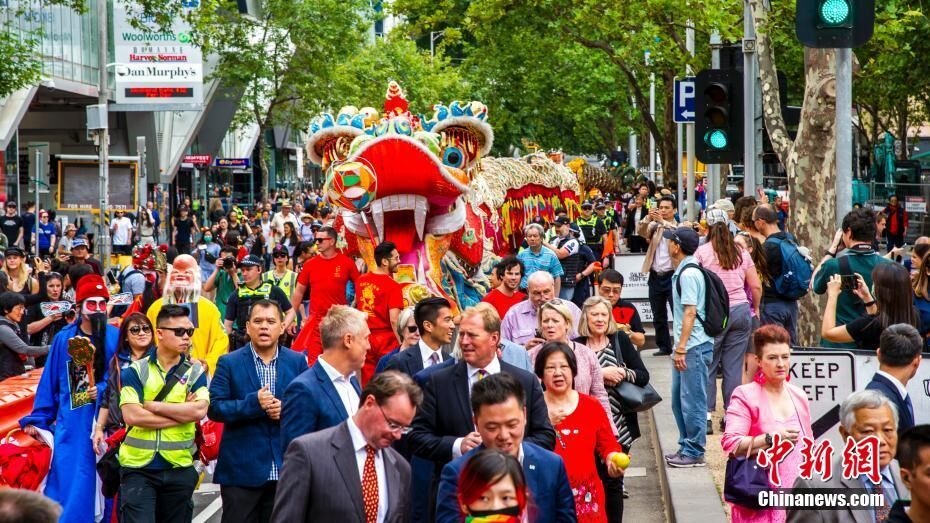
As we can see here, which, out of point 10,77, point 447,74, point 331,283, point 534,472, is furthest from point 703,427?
point 447,74

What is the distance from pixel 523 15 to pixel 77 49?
1823 centimetres

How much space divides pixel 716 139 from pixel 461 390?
8.53 m

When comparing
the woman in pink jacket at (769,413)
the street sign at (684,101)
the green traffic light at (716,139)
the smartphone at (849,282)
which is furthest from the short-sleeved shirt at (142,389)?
the street sign at (684,101)

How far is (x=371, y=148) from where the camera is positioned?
1372 centimetres

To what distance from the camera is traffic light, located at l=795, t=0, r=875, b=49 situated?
9.71 meters

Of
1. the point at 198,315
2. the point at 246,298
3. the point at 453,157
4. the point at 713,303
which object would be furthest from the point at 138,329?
the point at 453,157

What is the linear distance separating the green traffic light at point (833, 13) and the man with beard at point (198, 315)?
14.5 ft

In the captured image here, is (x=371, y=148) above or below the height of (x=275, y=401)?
above

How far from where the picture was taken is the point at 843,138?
33.0 ft

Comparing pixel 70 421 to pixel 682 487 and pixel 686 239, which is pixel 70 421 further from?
pixel 686 239

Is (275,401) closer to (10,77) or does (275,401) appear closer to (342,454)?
(342,454)

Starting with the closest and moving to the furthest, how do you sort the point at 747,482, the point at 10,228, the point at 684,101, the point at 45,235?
the point at 747,482 < the point at 684,101 < the point at 10,228 < the point at 45,235

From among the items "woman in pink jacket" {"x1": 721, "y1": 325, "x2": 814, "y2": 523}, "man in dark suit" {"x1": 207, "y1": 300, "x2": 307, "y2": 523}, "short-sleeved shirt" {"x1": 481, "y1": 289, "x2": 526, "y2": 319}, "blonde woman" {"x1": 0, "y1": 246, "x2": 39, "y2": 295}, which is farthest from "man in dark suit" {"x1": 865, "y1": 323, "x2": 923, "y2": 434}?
"blonde woman" {"x1": 0, "y1": 246, "x2": 39, "y2": 295}

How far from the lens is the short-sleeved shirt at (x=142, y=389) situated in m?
7.88
